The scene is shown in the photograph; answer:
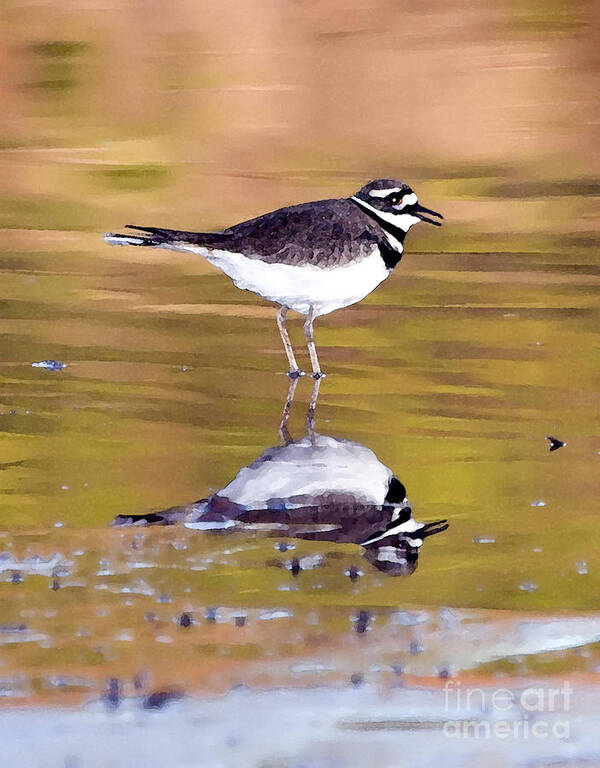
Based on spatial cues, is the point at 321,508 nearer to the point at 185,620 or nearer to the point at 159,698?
the point at 185,620

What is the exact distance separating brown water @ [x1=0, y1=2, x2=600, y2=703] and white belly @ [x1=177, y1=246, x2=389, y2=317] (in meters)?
0.47

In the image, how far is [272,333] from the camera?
9148 millimetres

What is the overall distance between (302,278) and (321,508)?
2.55 meters

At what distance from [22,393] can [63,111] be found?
8.90m

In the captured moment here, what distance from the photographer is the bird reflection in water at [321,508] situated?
213 inches

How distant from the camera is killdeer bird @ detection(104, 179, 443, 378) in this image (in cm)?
794

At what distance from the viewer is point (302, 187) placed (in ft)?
43.5

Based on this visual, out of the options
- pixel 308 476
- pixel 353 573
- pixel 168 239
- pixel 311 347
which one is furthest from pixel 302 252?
pixel 353 573

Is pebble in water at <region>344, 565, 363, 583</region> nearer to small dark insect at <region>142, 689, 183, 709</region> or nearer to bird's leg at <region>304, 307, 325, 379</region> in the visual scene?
small dark insect at <region>142, 689, 183, 709</region>

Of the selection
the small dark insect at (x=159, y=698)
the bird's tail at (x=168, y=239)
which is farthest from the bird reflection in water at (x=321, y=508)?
the bird's tail at (x=168, y=239)

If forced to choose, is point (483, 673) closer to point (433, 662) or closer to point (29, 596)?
point (433, 662)

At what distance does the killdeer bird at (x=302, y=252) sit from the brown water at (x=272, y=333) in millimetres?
485

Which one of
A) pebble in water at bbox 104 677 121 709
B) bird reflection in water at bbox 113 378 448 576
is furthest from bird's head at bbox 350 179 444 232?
pebble in water at bbox 104 677 121 709

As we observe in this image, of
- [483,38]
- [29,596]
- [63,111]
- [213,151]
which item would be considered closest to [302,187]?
[213,151]
